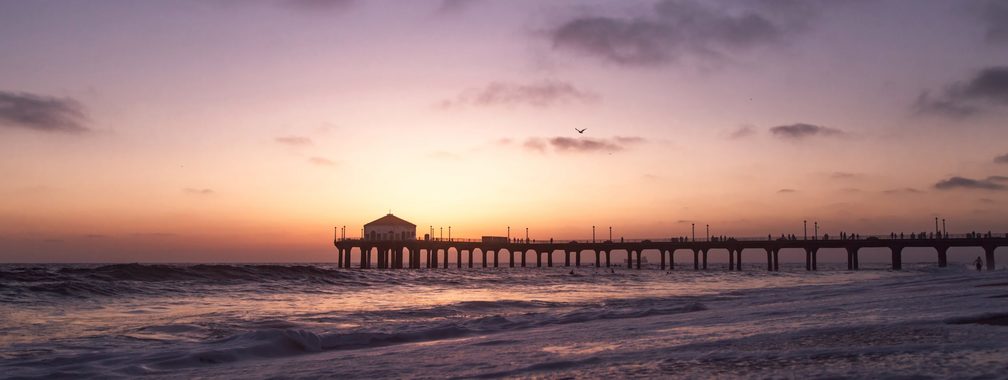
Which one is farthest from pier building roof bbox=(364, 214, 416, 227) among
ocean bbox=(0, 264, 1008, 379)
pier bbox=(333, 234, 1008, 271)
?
ocean bbox=(0, 264, 1008, 379)

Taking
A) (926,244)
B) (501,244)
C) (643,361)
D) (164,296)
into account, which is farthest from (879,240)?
(643,361)

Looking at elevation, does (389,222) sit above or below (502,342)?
above

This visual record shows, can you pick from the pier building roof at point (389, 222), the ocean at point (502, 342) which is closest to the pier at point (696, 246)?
the pier building roof at point (389, 222)

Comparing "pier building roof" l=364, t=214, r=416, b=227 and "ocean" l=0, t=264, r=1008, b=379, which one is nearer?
"ocean" l=0, t=264, r=1008, b=379

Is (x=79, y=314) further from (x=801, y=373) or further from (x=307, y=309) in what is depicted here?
(x=801, y=373)

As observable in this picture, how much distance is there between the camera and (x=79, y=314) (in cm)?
1745

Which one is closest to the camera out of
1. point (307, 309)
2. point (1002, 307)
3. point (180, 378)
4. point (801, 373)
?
point (801, 373)

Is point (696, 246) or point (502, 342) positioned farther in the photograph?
point (696, 246)

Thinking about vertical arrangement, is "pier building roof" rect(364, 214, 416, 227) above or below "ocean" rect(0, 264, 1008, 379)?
above

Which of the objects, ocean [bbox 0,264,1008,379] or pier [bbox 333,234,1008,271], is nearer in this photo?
ocean [bbox 0,264,1008,379]

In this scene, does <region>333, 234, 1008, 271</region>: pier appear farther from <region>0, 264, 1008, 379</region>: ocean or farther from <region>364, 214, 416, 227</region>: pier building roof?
<region>0, 264, 1008, 379</region>: ocean

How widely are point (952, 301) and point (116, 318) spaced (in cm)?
1752

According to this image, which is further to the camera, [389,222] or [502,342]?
[389,222]

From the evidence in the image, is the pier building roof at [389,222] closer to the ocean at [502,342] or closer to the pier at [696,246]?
the pier at [696,246]
